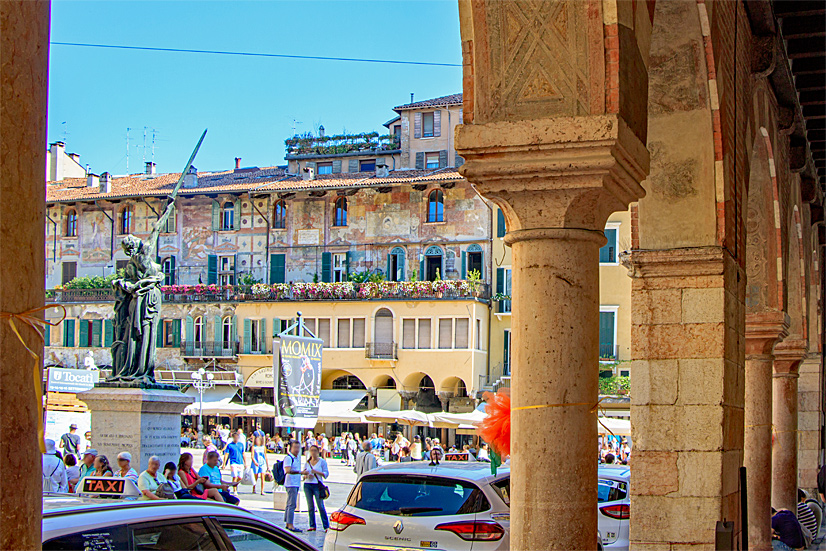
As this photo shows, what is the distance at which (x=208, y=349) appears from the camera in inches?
1838

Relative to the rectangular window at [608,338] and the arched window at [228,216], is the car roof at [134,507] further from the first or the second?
the arched window at [228,216]

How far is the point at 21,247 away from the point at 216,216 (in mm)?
46733

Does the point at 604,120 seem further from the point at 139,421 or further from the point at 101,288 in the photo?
the point at 101,288

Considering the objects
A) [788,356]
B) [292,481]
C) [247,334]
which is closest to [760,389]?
[788,356]

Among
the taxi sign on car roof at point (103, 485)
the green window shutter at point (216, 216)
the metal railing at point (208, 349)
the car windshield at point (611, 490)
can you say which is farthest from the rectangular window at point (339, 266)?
the taxi sign on car roof at point (103, 485)

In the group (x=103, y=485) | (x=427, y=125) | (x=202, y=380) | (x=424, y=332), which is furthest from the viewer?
(x=427, y=125)

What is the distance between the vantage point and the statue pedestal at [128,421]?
13.1 metres

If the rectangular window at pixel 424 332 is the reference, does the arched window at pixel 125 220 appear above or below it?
above

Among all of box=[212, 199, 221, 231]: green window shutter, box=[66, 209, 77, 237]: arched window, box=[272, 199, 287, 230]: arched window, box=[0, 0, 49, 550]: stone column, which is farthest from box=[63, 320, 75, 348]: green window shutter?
box=[0, 0, 49, 550]: stone column

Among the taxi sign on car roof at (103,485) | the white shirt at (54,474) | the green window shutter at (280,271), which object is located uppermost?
the green window shutter at (280,271)

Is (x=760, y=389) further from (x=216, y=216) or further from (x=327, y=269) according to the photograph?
(x=216, y=216)

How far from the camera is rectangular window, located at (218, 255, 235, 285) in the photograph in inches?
1893

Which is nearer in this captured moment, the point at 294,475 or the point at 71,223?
the point at 294,475

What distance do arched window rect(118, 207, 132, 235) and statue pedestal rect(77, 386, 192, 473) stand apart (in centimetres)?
3776
